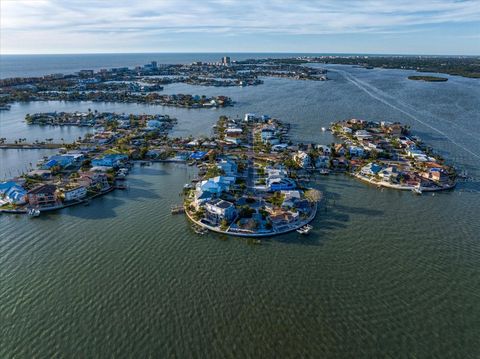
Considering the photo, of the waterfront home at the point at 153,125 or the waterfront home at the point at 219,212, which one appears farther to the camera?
the waterfront home at the point at 153,125

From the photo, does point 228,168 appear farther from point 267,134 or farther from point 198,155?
point 267,134

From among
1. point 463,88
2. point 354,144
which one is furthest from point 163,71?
point 354,144

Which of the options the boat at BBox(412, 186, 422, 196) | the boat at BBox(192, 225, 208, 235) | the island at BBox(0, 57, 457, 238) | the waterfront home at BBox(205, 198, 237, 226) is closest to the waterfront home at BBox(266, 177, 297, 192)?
the island at BBox(0, 57, 457, 238)

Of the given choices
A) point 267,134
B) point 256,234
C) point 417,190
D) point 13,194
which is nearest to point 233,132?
point 267,134

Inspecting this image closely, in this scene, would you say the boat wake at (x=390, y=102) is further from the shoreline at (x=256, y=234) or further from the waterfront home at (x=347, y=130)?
the shoreline at (x=256, y=234)

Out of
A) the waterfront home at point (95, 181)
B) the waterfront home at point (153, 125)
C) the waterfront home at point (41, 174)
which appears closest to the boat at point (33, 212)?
the waterfront home at point (95, 181)

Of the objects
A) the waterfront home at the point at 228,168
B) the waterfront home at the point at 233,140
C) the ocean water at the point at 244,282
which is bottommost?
the ocean water at the point at 244,282

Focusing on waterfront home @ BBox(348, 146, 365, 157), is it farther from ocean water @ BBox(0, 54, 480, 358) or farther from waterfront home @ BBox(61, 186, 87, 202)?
waterfront home @ BBox(61, 186, 87, 202)
